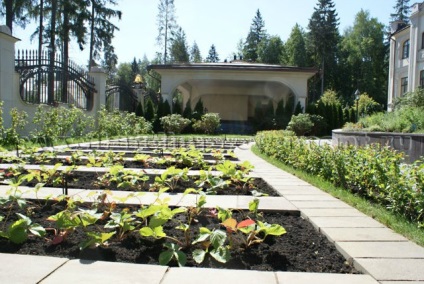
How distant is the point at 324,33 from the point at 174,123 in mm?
32746

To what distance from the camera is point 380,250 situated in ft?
7.53

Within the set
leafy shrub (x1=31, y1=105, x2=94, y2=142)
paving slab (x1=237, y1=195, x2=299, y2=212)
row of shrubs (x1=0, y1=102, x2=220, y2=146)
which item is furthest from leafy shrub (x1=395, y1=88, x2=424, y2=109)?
paving slab (x1=237, y1=195, x2=299, y2=212)

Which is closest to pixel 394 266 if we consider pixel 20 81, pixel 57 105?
pixel 20 81

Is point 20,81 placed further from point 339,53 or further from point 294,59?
point 339,53

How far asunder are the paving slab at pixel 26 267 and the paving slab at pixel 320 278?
1.22 meters

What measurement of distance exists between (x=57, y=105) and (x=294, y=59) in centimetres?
3928

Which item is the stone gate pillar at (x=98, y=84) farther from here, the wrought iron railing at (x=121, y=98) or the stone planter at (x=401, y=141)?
the stone planter at (x=401, y=141)

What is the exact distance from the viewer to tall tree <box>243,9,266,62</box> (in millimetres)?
54469

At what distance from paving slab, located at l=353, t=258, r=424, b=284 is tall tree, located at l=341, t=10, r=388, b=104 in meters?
46.0

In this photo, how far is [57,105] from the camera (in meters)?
12.7

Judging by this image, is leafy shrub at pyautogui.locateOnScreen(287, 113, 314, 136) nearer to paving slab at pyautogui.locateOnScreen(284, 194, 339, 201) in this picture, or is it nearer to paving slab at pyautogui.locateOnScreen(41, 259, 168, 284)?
paving slab at pyautogui.locateOnScreen(284, 194, 339, 201)

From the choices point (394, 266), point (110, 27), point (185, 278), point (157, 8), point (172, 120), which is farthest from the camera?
point (157, 8)

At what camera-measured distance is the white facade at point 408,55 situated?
22.6 m

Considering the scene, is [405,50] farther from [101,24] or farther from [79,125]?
[79,125]
